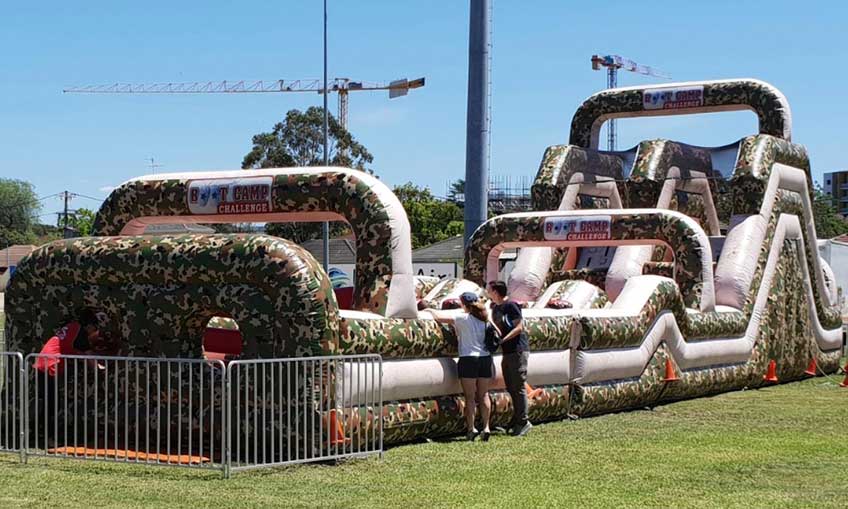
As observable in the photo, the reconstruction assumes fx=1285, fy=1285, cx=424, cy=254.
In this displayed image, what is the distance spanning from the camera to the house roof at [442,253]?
5853 cm

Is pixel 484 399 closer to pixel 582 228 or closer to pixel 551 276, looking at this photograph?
pixel 582 228

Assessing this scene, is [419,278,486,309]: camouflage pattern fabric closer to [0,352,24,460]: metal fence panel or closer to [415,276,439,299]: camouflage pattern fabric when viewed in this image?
[415,276,439,299]: camouflage pattern fabric

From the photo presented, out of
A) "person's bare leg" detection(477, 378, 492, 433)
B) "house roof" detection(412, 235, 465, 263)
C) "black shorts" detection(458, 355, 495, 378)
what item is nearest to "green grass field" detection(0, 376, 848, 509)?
"person's bare leg" detection(477, 378, 492, 433)

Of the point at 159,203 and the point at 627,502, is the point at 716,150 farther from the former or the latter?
the point at 627,502

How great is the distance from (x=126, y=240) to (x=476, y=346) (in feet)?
11.9

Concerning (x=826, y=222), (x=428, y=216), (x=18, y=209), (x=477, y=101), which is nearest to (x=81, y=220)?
(x=18, y=209)

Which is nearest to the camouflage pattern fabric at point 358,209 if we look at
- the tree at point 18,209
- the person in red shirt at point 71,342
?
the person in red shirt at point 71,342

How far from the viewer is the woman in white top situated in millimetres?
13047

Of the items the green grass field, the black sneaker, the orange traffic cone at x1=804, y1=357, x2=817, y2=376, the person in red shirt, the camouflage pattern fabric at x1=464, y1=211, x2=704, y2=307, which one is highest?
the camouflage pattern fabric at x1=464, y1=211, x2=704, y2=307

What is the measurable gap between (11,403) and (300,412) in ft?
11.0

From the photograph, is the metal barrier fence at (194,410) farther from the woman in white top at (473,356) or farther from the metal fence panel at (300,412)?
the woman in white top at (473,356)

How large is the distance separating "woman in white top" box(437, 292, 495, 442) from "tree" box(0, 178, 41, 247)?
10610 centimetres

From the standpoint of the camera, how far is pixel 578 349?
15.4 m

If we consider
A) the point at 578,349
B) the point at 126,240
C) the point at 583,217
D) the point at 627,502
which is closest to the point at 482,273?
the point at 583,217
